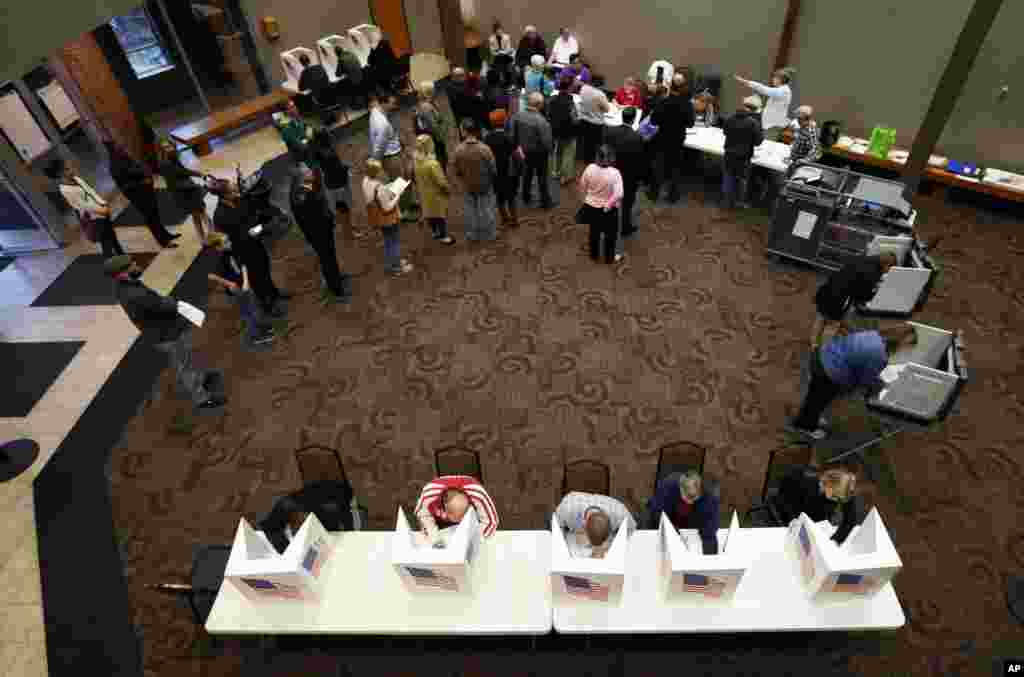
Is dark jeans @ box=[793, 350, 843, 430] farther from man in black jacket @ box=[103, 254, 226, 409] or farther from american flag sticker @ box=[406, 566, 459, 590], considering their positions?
man in black jacket @ box=[103, 254, 226, 409]

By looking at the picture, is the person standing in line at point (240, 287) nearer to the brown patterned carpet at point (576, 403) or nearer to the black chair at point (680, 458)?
the brown patterned carpet at point (576, 403)

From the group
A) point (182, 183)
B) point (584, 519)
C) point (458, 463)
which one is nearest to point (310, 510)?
point (458, 463)

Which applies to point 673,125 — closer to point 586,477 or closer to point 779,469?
point 779,469

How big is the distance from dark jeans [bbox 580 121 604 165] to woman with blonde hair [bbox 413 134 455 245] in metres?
2.25

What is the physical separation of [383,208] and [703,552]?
416 cm

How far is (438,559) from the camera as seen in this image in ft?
9.94

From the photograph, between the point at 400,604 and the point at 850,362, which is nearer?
the point at 400,604

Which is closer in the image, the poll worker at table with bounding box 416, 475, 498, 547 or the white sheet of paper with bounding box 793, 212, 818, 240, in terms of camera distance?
the poll worker at table with bounding box 416, 475, 498, 547

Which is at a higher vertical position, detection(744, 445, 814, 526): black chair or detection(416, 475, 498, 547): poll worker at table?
detection(416, 475, 498, 547): poll worker at table

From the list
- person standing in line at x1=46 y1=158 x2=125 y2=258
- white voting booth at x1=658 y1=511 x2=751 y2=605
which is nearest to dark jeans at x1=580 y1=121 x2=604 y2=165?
person standing in line at x1=46 y1=158 x2=125 y2=258

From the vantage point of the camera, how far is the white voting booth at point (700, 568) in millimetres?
2947

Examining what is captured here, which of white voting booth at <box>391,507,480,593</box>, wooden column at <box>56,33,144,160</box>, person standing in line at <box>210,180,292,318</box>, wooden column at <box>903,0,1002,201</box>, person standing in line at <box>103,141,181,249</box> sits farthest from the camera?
wooden column at <box>56,33,144,160</box>

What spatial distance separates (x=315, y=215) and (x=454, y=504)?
11.2ft

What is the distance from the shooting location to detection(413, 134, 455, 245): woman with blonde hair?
6.22m
